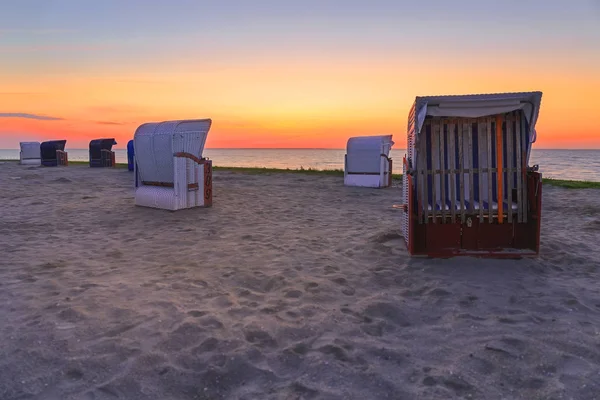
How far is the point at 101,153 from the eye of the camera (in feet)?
101

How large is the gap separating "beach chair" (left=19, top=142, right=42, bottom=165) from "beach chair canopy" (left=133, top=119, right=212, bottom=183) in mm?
26591

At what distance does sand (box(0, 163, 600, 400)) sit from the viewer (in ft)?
10.1

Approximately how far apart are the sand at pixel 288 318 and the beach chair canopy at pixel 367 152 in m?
9.67

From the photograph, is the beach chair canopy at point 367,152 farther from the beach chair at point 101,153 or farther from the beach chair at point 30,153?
the beach chair at point 30,153

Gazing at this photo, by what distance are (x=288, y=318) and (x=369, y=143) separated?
14.2 metres

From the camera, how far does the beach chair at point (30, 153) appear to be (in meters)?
32.4

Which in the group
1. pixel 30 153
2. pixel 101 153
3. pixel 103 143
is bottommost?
pixel 101 153

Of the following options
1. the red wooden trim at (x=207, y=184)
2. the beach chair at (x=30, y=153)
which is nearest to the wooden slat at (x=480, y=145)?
the red wooden trim at (x=207, y=184)

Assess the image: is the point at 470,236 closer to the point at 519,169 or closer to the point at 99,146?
the point at 519,169

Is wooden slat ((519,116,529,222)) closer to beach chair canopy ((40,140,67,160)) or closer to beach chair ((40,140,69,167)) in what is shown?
beach chair ((40,140,69,167))

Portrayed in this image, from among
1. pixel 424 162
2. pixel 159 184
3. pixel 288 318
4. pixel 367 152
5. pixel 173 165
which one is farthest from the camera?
pixel 367 152

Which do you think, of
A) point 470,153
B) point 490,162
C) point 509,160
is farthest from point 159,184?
point 509,160

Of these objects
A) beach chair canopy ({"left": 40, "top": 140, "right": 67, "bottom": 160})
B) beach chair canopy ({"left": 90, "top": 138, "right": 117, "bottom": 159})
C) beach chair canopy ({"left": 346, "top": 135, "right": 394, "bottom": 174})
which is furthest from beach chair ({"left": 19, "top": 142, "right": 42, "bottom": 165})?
beach chair canopy ({"left": 346, "top": 135, "right": 394, "bottom": 174})

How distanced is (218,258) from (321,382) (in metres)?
3.68
